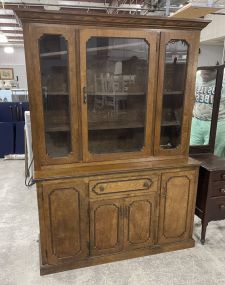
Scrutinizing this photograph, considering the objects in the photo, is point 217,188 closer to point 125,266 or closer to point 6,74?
point 125,266

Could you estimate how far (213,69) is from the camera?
2523 mm

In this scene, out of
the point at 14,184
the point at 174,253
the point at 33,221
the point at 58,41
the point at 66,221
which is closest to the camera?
the point at 58,41

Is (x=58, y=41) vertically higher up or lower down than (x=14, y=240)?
higher up

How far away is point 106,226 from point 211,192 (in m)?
1.03

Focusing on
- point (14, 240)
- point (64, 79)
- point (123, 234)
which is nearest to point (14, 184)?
point (14, 240)

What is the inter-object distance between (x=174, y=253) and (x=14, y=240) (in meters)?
1.59

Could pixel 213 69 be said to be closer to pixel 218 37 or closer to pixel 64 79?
pixel 64 79

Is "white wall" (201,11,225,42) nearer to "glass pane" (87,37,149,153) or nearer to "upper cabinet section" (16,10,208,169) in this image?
"upper cabinet section" (16,10,208,169)

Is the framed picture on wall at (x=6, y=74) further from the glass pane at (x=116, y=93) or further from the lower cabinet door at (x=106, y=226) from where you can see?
the lower cabinet door at (x=106, y=226)

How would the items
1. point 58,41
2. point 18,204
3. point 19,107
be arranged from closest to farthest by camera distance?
point 58,41 < point 18,204 < point 19,107

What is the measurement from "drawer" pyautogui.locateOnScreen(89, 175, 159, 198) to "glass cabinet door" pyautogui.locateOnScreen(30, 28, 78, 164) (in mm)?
293

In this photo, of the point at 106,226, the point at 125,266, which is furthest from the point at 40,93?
the point at 125,266

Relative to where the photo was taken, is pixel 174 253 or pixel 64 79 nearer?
pixel 64 79

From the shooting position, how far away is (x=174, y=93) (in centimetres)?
210
